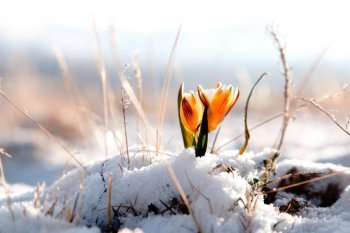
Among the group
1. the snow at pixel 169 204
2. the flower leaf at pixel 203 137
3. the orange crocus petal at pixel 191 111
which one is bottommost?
the snow at pixel 169 204

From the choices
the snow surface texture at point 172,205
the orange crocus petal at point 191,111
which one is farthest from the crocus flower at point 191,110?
the snow surface texture at point 172,205

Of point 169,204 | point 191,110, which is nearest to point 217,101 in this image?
point 191,110

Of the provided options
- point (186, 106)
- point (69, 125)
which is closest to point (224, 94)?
point (186, 106)

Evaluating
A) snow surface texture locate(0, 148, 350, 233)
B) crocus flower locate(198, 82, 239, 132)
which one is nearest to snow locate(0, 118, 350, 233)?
snow surface texture locate(0, 148, 350, 233)

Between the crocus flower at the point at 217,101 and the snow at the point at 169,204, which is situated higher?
the crocus flower at the point at 217,101

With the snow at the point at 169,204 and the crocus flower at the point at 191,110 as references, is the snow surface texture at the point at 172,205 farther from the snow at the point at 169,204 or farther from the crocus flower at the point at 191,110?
the crocus flower at the point at 191,110

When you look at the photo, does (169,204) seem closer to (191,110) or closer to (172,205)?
(172,205)

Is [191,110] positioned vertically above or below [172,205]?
above
